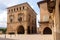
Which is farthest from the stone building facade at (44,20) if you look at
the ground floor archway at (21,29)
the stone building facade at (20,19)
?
the ground floor archway at (21,29)

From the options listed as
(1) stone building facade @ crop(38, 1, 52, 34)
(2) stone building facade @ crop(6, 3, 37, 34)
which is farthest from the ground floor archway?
(1) stone building facade @ crop(38, 1, 52, 34)

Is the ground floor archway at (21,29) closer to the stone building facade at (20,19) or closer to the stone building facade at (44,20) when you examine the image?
the stone building facade at (20,19)

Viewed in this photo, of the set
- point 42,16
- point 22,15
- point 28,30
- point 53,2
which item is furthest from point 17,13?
point 53,2

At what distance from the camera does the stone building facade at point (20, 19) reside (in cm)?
4975

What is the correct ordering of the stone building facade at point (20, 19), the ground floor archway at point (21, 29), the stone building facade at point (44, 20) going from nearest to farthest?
the stone building facade at point (44, 20)
the stone building facade at point (20, 19)
the ground floor archway at point (21, 29)

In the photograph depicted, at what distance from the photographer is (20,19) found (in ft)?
169

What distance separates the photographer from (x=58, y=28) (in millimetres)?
5293

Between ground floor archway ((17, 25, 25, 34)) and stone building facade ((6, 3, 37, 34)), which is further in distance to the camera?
ground floor archway ((17, 25, 25, 34))

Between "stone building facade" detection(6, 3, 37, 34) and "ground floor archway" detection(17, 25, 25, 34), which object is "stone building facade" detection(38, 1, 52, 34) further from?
"ground floor archway" detection(17, 25, 25, 34)

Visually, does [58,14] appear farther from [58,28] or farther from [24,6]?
[24,6]

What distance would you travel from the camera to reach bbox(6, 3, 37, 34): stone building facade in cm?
4975

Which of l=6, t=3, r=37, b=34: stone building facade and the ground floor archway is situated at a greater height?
l=6, t=3, r=37, b=34: stone building facade

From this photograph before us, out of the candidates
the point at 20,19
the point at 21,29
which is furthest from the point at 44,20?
the point at 21,29

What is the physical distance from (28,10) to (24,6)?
222 cm
